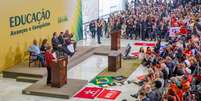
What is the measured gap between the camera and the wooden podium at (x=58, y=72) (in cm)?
1095

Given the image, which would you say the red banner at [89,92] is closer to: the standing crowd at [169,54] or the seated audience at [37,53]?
the standing crowd at [169,54]

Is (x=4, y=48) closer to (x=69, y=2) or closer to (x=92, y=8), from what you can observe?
(x=69, y=2)

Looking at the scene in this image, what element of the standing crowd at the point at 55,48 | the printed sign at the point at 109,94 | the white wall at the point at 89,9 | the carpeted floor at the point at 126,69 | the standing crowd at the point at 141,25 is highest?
the white wall at the point at 89,9

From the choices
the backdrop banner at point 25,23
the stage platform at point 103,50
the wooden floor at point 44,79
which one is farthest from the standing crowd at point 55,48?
the stage platform at point 103,50

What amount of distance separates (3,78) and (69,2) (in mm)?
6813

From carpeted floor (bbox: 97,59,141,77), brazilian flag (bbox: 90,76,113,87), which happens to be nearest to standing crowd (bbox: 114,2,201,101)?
carpeted floor (bbox: 97,59,141,77)

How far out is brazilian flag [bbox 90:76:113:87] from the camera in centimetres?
1214

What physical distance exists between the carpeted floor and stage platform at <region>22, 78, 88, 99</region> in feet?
5.82

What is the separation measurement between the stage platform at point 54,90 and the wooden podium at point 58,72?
0.17m

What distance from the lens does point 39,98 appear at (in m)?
10.7

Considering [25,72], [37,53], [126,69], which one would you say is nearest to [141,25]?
[126,69]

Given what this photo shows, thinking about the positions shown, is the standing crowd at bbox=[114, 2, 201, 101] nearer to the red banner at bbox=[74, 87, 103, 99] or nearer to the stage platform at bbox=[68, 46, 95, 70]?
the red banner at bbox=[74, 87, 103, 99]

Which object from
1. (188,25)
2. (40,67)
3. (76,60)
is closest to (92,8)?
(188,25)

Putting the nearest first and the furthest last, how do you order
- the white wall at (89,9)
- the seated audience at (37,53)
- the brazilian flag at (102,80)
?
the brazilian flag at (102,80) → the seated audience at (37,53) → the white wall at (89,9)
